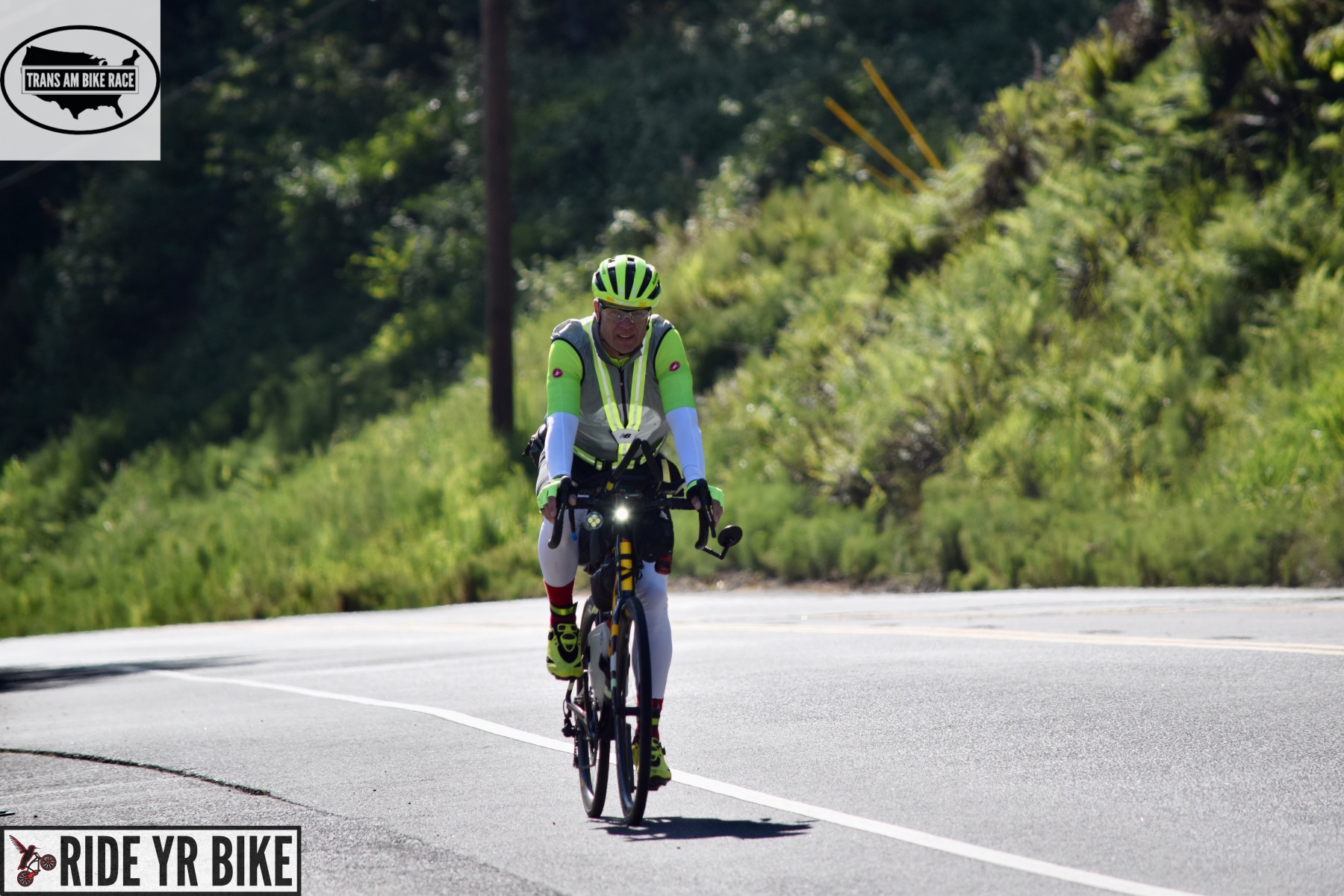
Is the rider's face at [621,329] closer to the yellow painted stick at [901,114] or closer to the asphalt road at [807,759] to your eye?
the asphalt road at [807,759]

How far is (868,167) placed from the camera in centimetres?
2764

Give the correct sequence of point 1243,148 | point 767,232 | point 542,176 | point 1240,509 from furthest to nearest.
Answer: point 542,176 → point 767,232 → point 1243,148 → point 1240,509

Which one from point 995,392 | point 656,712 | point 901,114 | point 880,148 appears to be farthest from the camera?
point 880,148

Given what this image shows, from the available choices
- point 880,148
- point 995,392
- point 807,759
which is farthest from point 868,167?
point 807,759

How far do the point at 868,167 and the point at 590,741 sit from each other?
22.0 metres

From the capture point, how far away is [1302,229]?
63.5 feet

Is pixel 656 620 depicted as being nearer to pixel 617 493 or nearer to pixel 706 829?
pixel 617 493

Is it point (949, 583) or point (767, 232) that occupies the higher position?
point (767, 232)

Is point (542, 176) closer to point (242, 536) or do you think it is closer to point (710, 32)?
point (710, 32)

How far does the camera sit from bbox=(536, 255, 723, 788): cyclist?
21.7 feet

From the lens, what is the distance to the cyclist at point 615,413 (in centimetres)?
662

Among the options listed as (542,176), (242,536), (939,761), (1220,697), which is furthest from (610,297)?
(542,176)

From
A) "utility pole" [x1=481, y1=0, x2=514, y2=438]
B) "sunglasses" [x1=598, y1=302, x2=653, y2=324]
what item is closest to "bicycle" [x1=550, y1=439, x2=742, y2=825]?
"sunglasses" [x1=598, y1=302, x2=653, y2=324]

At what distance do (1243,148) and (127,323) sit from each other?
88.9ft
